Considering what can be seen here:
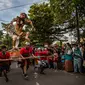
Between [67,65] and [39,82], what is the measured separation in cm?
432

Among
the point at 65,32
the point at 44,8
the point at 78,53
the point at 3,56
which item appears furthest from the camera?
the point at 65,32

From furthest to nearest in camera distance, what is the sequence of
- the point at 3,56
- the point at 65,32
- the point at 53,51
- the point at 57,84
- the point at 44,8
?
the point at 65,32 < the point at 44,8 < the point at 53,51 < the point at 3,56 < the point at 57,84

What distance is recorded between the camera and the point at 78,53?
14102mm

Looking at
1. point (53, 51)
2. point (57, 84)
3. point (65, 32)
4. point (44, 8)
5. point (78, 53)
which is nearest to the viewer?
point (57, 84)

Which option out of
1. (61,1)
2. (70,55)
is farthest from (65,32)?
(70,55)

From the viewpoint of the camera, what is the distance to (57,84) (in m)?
10.1

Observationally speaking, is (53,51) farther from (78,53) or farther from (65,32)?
(65,32)

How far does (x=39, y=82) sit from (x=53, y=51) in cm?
627

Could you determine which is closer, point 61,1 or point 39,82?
point 39,82

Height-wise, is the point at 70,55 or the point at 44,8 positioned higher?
the point at 44,8

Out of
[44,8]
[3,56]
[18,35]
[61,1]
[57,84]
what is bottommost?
[57,84]

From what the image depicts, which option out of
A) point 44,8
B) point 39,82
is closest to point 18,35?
point 39,82

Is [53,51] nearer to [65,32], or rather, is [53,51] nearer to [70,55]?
[70,55]

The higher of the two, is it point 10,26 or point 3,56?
point 10,26
